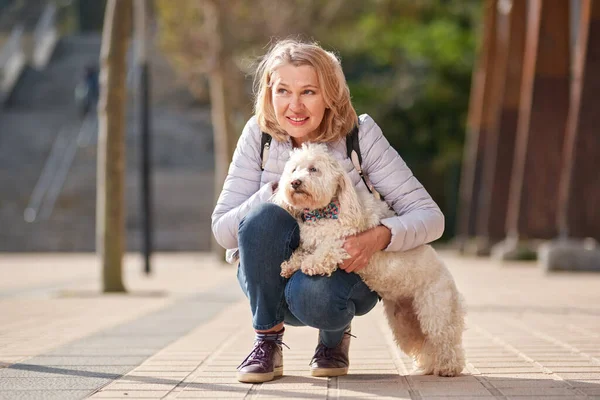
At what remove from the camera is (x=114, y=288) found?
11.6 metres

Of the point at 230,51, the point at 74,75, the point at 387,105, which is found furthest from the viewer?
the point at 74,75

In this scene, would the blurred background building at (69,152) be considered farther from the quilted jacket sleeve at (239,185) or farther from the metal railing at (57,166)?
Answer: the quilted jacket sleeve at (239,185)

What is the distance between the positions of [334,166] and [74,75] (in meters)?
34.6

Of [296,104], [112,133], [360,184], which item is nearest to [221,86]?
[112,133]

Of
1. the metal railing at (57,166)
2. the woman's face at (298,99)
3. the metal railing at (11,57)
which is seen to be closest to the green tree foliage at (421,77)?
the metal railing at (57,166)

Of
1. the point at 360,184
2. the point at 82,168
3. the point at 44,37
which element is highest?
the point at 44,37

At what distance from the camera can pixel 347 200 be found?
469cm

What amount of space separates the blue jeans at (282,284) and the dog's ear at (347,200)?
0.26m

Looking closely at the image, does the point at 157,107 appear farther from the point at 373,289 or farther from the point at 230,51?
the point at 373,289

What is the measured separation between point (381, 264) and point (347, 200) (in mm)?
380

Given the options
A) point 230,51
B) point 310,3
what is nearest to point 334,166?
point 230,51

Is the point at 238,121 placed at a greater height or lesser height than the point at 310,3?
lesser

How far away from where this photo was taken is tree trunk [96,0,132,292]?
11.4 m

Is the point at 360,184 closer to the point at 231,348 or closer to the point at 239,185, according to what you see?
the point at 239,185
